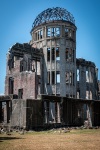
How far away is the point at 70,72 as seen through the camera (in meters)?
33.5

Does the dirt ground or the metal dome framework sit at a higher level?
the metal dome framework

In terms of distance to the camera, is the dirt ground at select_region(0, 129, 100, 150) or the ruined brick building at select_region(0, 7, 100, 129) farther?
the ruined brick building at select_region(0, 7, 100, 129)

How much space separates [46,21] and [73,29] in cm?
411

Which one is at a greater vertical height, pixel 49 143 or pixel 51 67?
pixel 51 67

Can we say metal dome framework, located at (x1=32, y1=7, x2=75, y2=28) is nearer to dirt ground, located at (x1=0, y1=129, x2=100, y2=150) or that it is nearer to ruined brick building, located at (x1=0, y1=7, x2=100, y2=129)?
ruined brick building, located at (x1=0, y1=7, x2=100, y2=129)

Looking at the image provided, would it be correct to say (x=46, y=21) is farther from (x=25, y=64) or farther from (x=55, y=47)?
(x=25, y=64)

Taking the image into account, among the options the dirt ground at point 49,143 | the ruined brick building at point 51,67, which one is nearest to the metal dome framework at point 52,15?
the ruined brick building at point 51,67

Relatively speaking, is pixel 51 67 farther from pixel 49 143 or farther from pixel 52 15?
pixel 49 143

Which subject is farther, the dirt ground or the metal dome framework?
the metal dome framework

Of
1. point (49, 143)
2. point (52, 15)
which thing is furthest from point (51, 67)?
point (49, 143)

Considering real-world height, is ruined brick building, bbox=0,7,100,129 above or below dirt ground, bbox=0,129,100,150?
above

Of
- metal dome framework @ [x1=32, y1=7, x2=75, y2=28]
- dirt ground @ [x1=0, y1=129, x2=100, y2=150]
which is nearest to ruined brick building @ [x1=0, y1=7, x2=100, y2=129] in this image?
metal dome framework @ [x1=32, y1=7, x2=75, y2=28]

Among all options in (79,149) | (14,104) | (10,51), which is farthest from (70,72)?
(79,149)

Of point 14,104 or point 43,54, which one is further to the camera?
point 43,54
